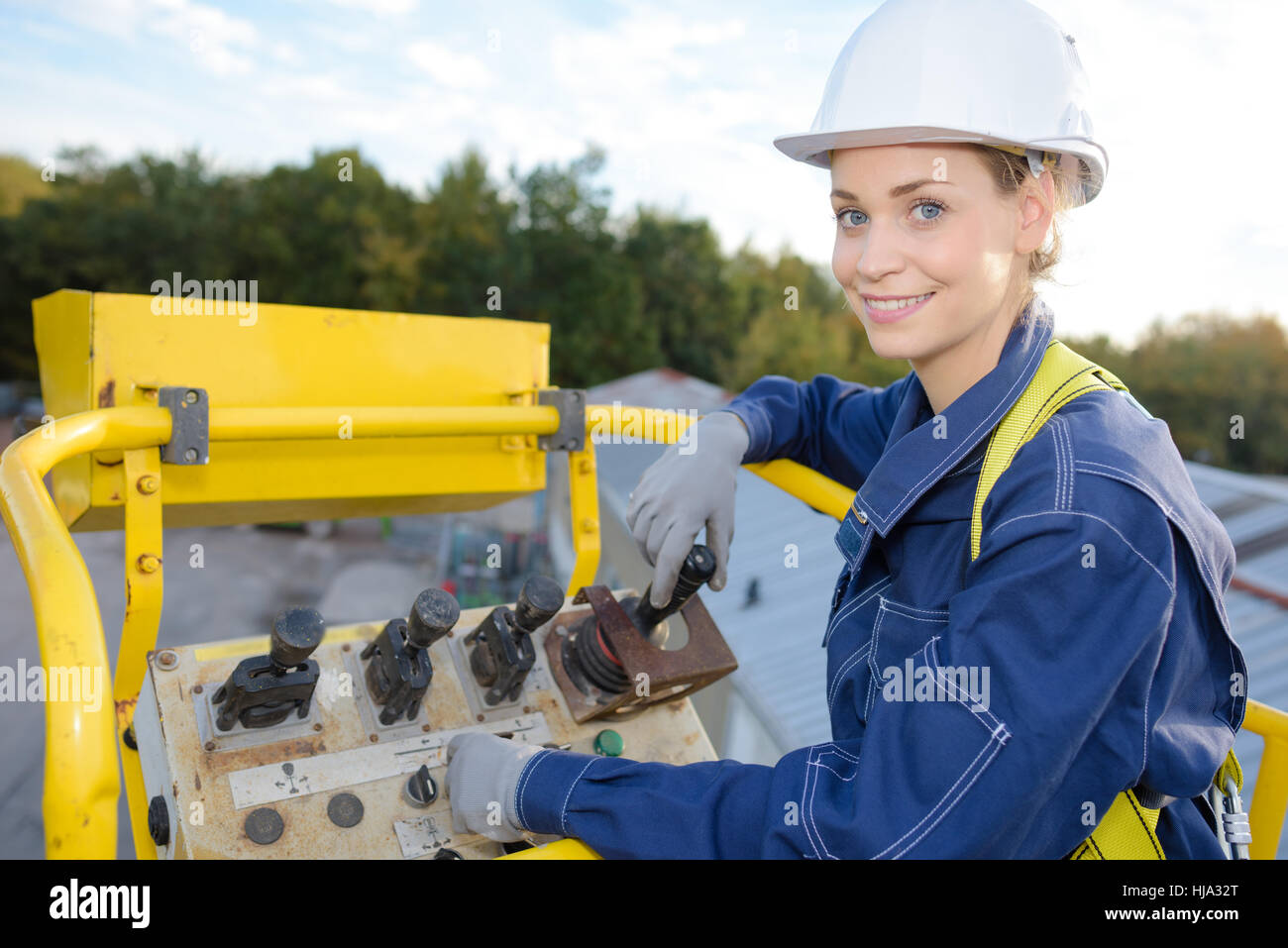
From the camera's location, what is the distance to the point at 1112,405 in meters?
1.38

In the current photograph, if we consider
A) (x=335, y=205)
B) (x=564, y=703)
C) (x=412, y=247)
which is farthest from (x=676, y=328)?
(x=564, y=703)

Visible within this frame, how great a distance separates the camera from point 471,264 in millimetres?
32156

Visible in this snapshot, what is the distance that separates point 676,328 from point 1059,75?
3706 centimetres

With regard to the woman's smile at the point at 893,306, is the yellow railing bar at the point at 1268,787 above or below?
below

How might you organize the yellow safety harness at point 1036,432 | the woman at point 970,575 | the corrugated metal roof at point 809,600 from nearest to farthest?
1. the woman at point 970,575
2. the yellow safety harness at point 1036,432
3. the corrugated metal roof at point 809,600

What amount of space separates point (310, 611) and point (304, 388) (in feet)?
2.19

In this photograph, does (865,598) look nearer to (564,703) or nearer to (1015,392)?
(1015,392)

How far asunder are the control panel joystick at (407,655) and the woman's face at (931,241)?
883 mm

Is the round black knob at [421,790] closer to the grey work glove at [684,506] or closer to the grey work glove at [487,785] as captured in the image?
the grey work glove at [487,785]

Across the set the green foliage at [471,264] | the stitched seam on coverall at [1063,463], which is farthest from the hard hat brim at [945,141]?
the green foliage at [471,264]

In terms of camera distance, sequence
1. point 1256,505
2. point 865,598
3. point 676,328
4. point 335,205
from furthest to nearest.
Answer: point 676,328
point 335,205
point 1256,505
point 865,598

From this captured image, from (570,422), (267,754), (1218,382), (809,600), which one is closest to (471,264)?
(809,600)

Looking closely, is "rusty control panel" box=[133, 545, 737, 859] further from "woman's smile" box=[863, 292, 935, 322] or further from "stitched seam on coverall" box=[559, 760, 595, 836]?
"woman's smile" box=[863, 292, 935, 322]

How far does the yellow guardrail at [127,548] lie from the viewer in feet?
3.40
